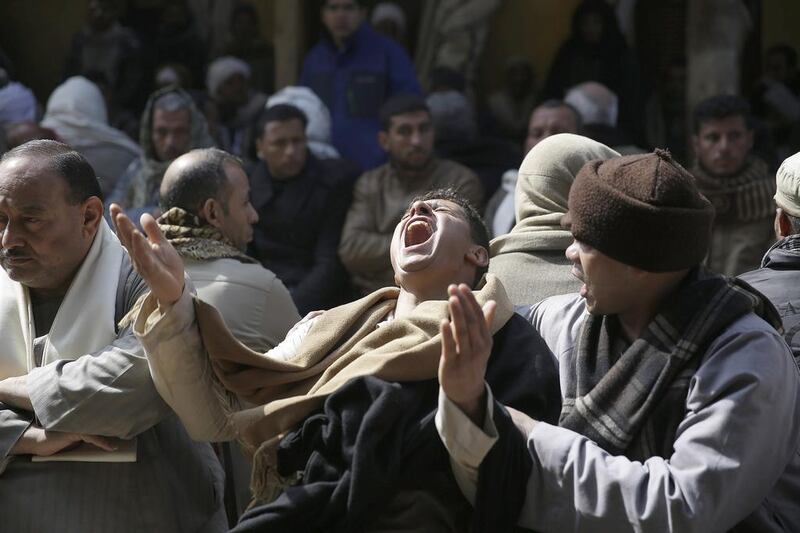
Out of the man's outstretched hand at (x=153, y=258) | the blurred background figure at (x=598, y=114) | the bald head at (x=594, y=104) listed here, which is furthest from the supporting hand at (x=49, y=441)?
the bald head at (x=594, y=104)

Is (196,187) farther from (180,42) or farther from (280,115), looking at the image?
(180,42)

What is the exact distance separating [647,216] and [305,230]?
12.7ft

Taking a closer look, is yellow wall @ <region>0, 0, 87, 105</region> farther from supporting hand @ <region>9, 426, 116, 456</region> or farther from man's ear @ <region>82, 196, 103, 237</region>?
supporting hand @ <region>9, 426, 116, 456</region>

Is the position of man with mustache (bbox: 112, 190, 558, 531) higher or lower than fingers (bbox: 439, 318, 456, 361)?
lower

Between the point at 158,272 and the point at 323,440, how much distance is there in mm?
590

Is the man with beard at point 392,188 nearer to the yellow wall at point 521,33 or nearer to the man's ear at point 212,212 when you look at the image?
the man's ear at point 212,212

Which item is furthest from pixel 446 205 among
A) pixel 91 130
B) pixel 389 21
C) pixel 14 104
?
pixel 389 21

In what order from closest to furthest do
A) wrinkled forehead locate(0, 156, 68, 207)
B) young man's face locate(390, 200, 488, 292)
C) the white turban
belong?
young man's face locate(390, 200, 488, 292), wrinkled forehead locate(0, 156, 68, 207), the white turban

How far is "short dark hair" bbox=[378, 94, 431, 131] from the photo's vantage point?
7375 mm

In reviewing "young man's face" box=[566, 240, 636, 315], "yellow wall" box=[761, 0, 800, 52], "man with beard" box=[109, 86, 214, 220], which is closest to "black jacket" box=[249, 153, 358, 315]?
"man with beard" box=[109, 86, 214, 220]

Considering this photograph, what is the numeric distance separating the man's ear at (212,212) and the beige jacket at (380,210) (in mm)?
2090

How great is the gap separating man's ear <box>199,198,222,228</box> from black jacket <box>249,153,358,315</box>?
1.82 metres

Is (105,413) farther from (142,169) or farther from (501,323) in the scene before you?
(142,169)

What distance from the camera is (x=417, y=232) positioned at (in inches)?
149
